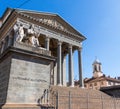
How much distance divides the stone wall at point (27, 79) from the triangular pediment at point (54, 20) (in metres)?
20.5

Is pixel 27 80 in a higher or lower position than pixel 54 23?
lower

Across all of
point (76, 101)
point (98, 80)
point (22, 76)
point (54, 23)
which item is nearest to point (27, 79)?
point (22, 76)

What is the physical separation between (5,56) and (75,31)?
2614 cm

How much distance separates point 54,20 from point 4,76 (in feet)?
82.2

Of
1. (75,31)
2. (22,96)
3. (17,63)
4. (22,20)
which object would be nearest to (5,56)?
(17,63)

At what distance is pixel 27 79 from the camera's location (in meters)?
7.15

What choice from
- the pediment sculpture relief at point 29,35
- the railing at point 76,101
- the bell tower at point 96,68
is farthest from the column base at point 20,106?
the bell tower at point 96,68

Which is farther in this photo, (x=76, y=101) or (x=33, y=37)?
(x=76, y=101)

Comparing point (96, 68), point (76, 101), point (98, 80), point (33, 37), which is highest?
point (96, 68)

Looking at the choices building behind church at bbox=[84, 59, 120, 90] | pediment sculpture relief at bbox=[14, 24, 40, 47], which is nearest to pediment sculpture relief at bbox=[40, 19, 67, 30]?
pediment sculpture relief at bbox=[14, 24, 40, 47]

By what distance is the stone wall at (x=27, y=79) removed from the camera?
263 inches

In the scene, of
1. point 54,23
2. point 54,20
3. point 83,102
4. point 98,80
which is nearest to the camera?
point 83,102

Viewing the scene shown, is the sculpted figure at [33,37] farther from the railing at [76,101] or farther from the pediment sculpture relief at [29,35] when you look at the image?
the railing at [76,101]

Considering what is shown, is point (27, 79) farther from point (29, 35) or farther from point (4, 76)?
point (29, 35)
